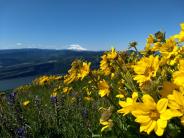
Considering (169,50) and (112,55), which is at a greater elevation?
(169,50)

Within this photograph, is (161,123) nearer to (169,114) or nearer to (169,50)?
(169,114)

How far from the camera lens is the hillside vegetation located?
79.9 inches

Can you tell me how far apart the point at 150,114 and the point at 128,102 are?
0.81 ft

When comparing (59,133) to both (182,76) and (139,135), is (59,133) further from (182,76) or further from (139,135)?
(182,76)

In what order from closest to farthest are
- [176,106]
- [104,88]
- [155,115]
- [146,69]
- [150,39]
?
[176,106] → [155,115] → [146,69] → [104,88] → [150,39]

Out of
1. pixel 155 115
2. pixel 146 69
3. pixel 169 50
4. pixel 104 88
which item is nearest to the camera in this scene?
pixel 155 115

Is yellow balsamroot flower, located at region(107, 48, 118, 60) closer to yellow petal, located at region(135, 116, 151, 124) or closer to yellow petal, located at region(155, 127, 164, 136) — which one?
yellow petal, located at region(135, 116, 151, 124)

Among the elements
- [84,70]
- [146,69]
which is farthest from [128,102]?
[84,70]

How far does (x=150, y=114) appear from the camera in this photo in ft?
6.71

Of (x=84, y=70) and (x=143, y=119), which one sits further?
(x=84, y=70)

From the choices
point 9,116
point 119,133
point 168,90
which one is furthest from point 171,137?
point 9,116

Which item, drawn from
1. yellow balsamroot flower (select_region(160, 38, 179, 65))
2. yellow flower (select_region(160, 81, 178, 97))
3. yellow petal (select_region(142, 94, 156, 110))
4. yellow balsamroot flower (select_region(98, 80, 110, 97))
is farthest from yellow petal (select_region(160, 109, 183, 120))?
yellow balsamroot flower (select_region(98, 80, 110, 97))

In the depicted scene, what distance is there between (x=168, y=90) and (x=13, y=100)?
4.35 metres

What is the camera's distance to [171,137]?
238 centimetres
